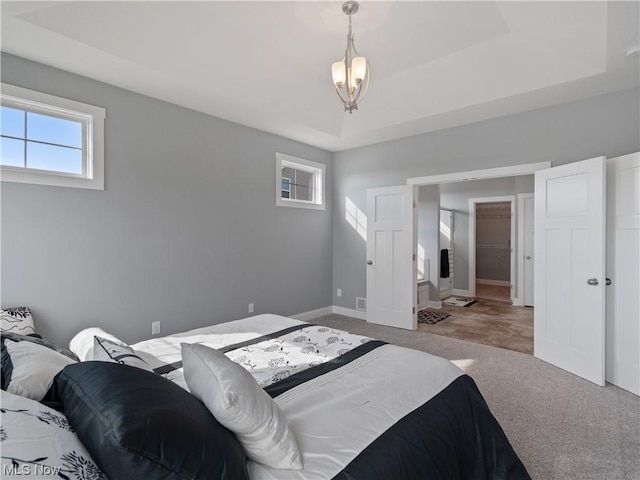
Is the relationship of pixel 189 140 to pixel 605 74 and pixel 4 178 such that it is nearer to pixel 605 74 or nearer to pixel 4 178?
pixel 4 178

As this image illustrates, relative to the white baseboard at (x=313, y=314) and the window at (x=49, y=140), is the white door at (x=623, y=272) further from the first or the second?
the window at (x=49, y=140)

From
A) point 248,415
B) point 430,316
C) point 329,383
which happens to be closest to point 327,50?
point 329,383

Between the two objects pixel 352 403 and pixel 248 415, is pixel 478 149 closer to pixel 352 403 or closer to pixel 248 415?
pixel 352 403

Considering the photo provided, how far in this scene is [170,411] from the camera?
850 millimetres

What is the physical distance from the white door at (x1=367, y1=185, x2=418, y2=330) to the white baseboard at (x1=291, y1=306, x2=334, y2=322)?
2.53 ft

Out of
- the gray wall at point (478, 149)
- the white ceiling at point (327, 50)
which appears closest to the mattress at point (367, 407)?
the white ceiling at point (327, 50)

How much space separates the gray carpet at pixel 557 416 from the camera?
191cm

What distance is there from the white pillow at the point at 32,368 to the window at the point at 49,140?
2.07 m

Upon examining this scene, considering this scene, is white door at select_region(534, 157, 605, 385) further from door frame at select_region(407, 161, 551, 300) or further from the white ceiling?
the white ceiling

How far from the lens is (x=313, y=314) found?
207 inches

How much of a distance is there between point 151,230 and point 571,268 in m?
4.29

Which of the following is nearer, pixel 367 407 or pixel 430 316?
pixel 367 407

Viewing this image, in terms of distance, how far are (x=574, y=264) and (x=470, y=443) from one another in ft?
8.41

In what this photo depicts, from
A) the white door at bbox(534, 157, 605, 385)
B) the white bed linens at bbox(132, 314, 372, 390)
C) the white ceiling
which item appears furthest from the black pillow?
the white door at bbox(534, 157, 605, 385)
